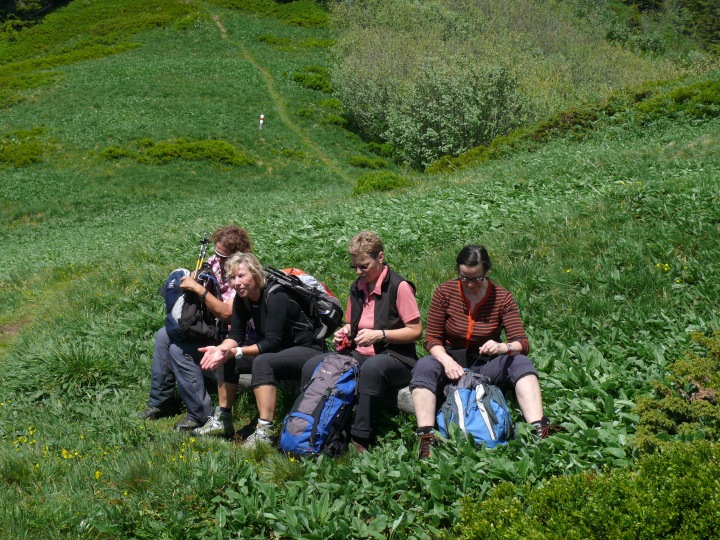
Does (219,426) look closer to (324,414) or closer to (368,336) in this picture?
(324,414)

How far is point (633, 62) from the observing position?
146 ft

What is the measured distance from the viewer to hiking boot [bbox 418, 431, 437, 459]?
13.6ft

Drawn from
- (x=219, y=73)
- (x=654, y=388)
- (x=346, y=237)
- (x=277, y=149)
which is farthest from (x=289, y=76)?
(x=654, y=388)

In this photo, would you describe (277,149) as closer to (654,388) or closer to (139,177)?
(139,177)

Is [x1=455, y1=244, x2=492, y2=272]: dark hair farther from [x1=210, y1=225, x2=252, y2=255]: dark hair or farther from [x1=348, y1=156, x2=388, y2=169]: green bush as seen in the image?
[x1=348, y1=156, x2=388, y2=169]: green bush

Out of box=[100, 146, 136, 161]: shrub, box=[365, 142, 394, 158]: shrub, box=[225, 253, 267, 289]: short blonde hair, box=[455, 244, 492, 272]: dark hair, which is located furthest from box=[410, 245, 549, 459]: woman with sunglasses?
box=[365, 142, 394, 158]: shrub

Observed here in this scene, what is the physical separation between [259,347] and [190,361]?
0.94m

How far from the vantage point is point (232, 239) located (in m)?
5.95

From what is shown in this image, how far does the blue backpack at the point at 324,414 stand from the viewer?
4.47 m

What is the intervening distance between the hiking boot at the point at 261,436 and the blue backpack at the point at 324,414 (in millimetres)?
301

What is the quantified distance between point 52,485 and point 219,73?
40431 millimetres

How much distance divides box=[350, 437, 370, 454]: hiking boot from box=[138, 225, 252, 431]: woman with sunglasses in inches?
70.4

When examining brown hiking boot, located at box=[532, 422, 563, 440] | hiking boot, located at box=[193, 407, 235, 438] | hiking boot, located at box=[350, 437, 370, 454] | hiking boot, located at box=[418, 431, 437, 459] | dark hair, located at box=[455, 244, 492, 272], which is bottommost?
hiking boot, located at box=[193, 407, 235, 438]

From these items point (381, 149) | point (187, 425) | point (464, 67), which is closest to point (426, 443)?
point (187, 425)
